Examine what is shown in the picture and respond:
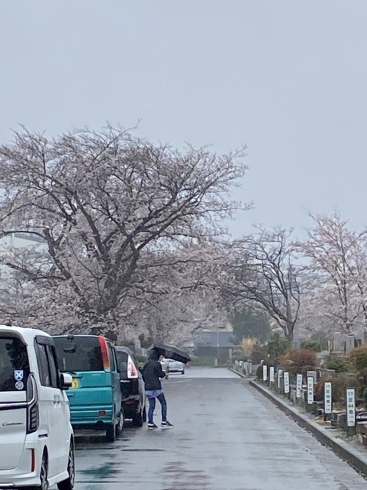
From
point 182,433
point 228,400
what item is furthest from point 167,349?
point 228,400

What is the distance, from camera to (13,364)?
9914 mm

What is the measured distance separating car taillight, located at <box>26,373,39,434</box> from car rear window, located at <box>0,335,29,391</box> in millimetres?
64

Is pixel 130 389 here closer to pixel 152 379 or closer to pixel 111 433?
pixel 152 379

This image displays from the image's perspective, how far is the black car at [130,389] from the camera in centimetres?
2109

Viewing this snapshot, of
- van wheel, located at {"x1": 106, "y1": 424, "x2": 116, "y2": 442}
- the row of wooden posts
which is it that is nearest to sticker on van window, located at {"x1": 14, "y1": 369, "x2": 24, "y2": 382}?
van wheel, located at {"x1": 106, "y1": 424, "x2": 116, "y2": 442}

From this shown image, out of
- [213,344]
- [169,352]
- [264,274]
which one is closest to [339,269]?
[264,274]

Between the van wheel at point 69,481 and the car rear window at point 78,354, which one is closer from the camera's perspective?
the van wheel at point 69,481

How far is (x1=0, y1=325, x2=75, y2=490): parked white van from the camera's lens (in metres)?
9.46

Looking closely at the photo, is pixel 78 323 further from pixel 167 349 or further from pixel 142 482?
pixel 142 482

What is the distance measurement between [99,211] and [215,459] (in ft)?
89.9

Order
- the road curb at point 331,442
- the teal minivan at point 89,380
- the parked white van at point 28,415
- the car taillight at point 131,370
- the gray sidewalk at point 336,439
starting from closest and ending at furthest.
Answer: the parked white van at point 28,415
the road curb at point 331,442
the gray sidewalk at point 336,439
the teal minivan at point 89,380
the car taillight at point 131,370

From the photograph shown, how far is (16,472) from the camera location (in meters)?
9.48

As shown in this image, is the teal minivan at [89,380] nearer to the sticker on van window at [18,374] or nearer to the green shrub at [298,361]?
the sticker on van window at [18,374]

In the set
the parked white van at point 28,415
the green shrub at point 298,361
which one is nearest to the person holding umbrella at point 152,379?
the parked white van at point 28,415
